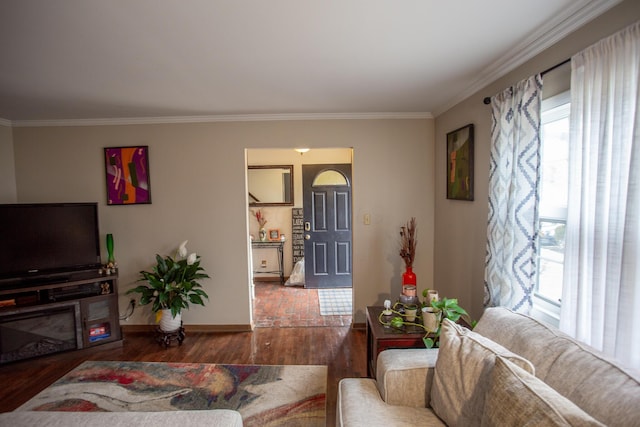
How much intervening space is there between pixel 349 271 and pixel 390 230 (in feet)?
6.02

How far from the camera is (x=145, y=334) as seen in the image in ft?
11.5

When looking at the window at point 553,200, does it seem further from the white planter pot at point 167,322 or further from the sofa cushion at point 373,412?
the white planter pot at point 167,322

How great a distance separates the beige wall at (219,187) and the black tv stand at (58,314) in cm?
40

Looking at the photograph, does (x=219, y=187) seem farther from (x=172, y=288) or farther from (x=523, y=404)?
(x=523, y=404)

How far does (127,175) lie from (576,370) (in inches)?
153

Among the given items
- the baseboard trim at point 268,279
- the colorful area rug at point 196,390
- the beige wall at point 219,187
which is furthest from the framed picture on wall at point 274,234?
the colorful area rug at point 196,390

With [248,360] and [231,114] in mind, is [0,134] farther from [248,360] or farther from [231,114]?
[248,360]

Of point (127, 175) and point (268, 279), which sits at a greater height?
point (127, 175)

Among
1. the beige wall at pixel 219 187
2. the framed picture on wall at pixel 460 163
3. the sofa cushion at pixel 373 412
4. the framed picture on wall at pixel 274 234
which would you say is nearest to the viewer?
the sofa cushion at pixel 373 412

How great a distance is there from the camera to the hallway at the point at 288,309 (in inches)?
147

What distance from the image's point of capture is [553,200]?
6.05 ft

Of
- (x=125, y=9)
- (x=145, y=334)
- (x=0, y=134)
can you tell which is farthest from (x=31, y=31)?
(x=145, y=334)

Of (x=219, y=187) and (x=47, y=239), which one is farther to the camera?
(x=219, y=187)

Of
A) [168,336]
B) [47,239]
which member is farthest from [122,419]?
[47,239]
